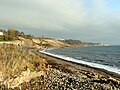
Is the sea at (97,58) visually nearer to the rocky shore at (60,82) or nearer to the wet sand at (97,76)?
the wet sand at (97,76)

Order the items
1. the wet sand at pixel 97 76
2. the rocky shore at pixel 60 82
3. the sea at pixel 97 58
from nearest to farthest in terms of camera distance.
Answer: the rocky shore at pixel 60 82, the wet sand at pixel 97 76, the sea at pixel 97 58

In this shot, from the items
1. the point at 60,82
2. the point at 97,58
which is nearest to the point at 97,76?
the point at 60,82

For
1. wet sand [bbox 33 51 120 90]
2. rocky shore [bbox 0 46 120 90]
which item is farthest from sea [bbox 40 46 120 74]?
rocky shore [bbox 0 46 120 90]

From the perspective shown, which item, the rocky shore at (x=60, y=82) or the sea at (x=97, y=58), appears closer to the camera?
the rocky shore at (x=60, y=82)

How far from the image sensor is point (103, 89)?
1556cm

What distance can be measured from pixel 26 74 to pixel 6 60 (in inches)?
90.7

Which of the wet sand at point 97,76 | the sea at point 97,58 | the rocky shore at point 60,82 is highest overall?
the rocky shore at point 60,82

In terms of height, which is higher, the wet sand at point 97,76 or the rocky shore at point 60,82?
the rocky shore at point 60,82

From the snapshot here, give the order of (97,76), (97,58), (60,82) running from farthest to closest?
(97,58) → (97,76) → (60,82)

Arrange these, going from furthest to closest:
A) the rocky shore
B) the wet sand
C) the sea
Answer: the sea, the wet sand, the rocky shore

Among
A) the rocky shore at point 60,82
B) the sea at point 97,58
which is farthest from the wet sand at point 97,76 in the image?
the sea at point 97,58

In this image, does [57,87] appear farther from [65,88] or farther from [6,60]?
[6,60]

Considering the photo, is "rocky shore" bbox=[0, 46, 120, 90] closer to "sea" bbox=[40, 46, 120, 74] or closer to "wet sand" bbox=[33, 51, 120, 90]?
"wet sand" bbox=[33, 51, 120, 90]

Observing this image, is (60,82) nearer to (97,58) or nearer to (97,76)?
(97,76)
